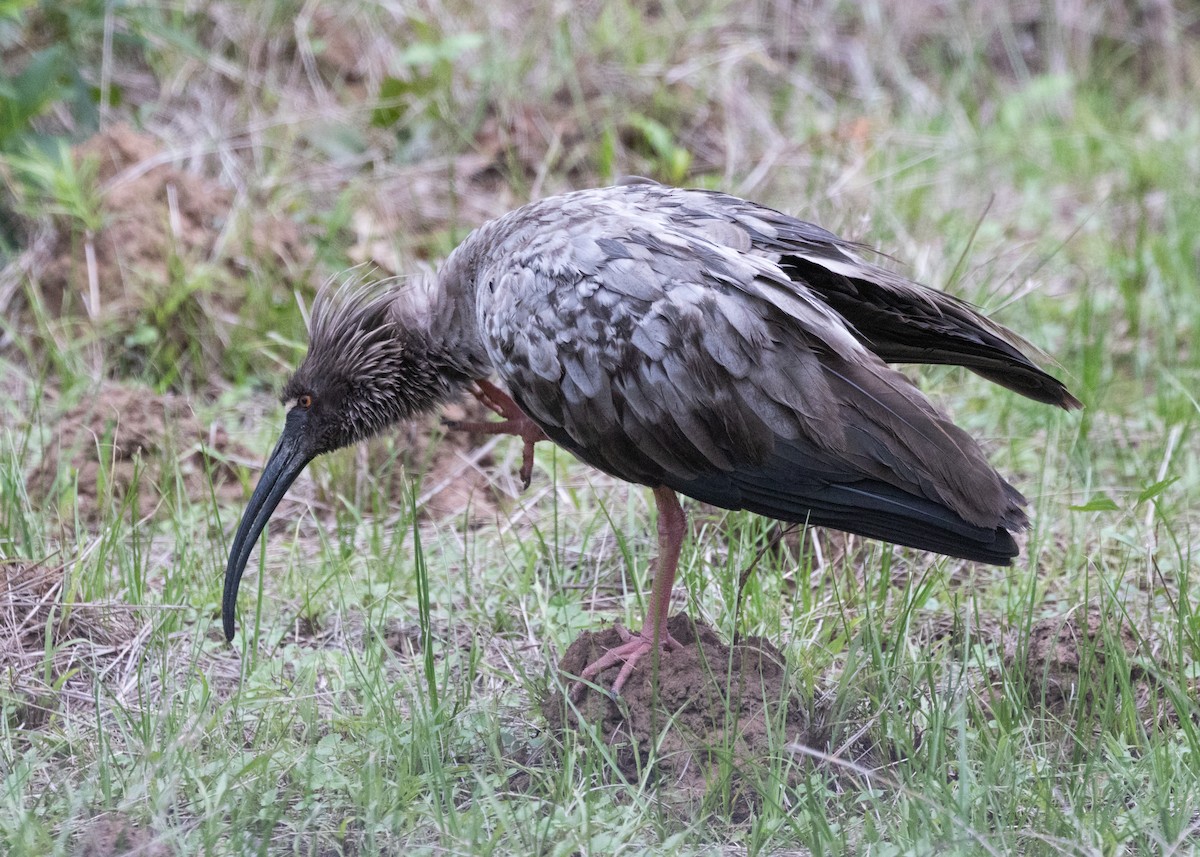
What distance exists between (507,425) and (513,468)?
1.01m

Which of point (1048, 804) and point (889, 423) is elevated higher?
point (889, 423)

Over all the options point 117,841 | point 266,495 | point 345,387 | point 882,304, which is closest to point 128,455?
point 266,495

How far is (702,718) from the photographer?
3.30 meters

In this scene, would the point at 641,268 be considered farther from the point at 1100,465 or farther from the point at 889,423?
the point at 1100,465

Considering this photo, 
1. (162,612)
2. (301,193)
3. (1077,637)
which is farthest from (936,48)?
(162,612)

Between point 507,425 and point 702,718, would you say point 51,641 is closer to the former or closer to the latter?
point 507,425

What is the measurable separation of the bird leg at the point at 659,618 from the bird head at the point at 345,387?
0.91m

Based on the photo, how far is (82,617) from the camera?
3756 mm

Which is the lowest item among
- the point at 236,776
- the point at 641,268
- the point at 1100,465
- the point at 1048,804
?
the point at 236,776

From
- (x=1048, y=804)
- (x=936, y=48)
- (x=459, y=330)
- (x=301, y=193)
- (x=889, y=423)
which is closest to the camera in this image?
(x=1048, y=804)

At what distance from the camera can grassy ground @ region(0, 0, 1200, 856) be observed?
120 inches

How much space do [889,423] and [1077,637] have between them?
0.88m

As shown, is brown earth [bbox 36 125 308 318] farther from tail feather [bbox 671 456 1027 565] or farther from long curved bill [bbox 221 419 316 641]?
tail feather [bbox 671 456 1027 565]

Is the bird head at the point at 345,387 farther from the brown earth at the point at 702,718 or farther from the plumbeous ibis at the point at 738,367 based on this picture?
the brown earth at the point at 702,718
